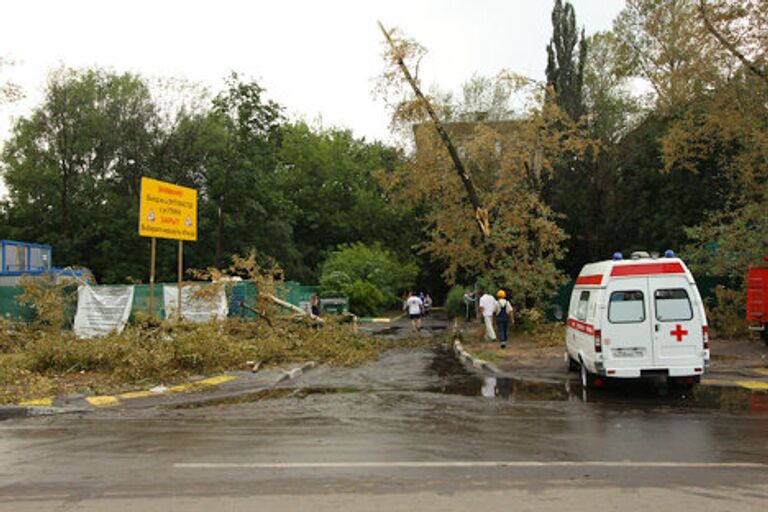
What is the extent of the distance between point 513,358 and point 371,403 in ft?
21.8

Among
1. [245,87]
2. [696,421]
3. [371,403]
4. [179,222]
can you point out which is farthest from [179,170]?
[696,421]

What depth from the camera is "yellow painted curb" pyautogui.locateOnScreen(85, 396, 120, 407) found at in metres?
10.5

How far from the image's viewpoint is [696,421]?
8.66m

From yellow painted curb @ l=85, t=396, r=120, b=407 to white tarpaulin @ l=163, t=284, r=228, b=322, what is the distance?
489cm

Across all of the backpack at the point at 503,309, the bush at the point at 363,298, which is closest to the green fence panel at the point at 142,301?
the backpack at the point at 503,309

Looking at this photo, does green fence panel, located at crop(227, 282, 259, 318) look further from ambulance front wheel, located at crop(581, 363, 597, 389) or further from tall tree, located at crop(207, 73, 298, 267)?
tall tree, located at crop(207, 73, 298, 267)

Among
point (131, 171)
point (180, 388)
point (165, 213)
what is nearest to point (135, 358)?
point (180, 388)

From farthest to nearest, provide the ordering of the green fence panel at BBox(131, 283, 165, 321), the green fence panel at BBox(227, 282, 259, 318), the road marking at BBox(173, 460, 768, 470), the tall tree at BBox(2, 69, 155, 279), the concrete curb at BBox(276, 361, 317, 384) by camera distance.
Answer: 1. the tall tree at BBox(2, 69, 155, 279)
2. the green fence panel at BBox(131, 283, 165, 321)
3. the green fence panel at BBox(227, 282, 259, 318)
4. the concrete curb at BBox(276, 361, 317, 384)
5. the road marking at BBox(173, 460, 768, 470)

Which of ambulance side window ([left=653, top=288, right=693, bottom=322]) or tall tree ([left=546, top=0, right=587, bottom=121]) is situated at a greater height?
tall tree ([left=546, top=0, right=587, bottom=121])

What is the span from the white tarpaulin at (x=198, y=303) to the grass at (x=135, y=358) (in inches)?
35.3

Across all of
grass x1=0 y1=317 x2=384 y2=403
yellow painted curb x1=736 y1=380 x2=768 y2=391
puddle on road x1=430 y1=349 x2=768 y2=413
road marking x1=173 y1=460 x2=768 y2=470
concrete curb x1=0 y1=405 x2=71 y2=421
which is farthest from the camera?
grass x1=0 y1=317 x2=384 y2=403

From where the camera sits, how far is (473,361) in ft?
51.2

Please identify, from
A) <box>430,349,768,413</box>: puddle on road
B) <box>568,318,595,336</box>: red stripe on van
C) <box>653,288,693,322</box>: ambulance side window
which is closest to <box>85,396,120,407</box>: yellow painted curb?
<box>430,349,768,413</box>: puddle on road

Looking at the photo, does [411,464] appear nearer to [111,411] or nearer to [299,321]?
[111,411]
